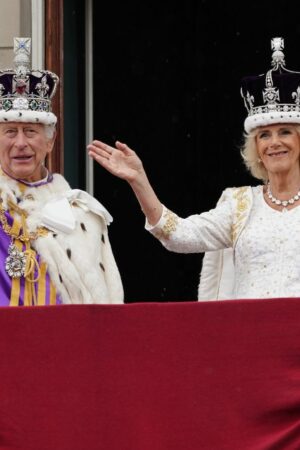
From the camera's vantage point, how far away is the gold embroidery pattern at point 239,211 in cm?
585

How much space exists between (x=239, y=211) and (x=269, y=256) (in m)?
0.22

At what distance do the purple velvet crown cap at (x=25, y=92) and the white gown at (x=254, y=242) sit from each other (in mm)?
641

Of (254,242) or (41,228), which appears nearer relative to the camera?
(254,242)

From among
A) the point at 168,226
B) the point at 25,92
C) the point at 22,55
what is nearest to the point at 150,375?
the point at 168,226

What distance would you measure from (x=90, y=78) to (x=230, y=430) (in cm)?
389

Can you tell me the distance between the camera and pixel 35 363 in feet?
16.7

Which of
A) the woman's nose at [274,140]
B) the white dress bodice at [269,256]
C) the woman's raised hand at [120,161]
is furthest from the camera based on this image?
the woman's nose at [274,140]

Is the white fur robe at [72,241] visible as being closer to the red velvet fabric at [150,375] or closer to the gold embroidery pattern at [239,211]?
the gold embroidery pattern at [239,211]

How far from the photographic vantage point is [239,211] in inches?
232

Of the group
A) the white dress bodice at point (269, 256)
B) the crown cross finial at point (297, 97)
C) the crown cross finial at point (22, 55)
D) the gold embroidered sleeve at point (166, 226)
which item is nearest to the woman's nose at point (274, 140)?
the crown cross finial at point (297, 97)

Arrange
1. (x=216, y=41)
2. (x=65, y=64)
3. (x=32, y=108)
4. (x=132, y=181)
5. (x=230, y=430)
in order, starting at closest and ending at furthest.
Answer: (x=230, y=430)
(x=132, y=181)
(x=32, y=108)
(x=65, y=64)
(x=216, y=41)

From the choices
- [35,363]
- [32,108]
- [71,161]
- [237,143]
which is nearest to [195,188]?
[237,143]

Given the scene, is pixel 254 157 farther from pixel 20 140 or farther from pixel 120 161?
pixel 20 140

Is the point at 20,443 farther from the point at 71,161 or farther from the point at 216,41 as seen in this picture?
the point at 216,41
